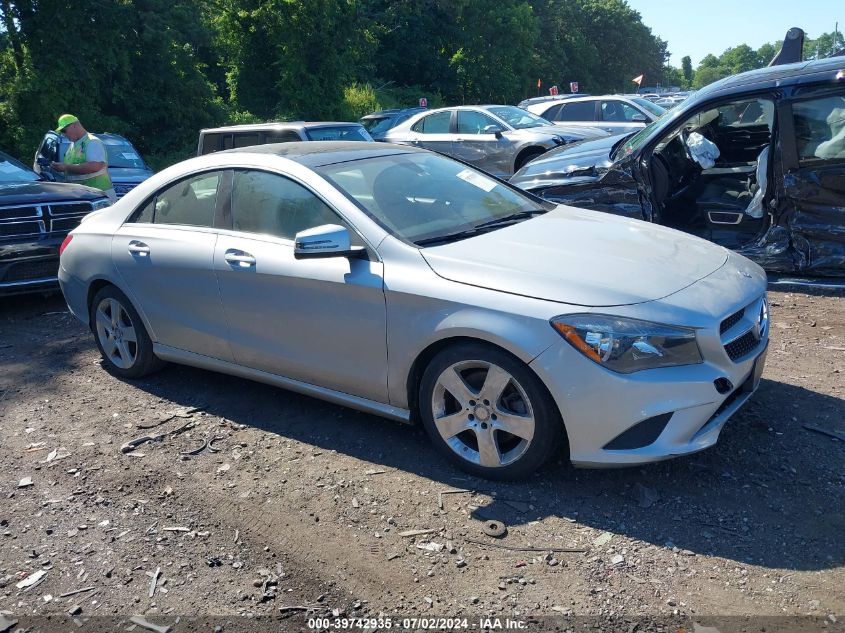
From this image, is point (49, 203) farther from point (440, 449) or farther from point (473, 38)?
point (473, 38)

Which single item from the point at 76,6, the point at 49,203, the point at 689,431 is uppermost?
the point at 76,6

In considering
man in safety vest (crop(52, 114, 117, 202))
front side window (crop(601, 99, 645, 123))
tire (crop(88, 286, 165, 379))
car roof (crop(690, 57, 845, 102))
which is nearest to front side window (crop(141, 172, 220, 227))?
tire (crop(88, 286, 165, 379))

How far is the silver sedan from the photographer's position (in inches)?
136

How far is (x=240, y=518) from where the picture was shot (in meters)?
3.75

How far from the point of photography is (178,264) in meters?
4.94

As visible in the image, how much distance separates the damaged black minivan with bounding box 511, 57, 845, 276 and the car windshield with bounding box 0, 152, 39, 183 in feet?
17.4

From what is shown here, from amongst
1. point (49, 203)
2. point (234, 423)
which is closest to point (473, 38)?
point (49, 203)

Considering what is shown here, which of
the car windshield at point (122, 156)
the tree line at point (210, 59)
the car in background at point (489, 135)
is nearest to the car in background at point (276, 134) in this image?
the car in background at point (489, 135)

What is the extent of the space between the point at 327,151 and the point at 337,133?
652cm

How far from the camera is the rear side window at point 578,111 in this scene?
51.3 ft

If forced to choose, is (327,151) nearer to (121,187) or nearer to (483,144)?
(121,187)

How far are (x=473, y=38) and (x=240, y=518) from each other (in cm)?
4201

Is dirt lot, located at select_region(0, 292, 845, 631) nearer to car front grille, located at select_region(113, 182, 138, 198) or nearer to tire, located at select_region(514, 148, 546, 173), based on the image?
car front grille, located at select_region(113, 182, 138, 198)

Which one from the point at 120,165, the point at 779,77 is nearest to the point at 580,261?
the point at 779,77
